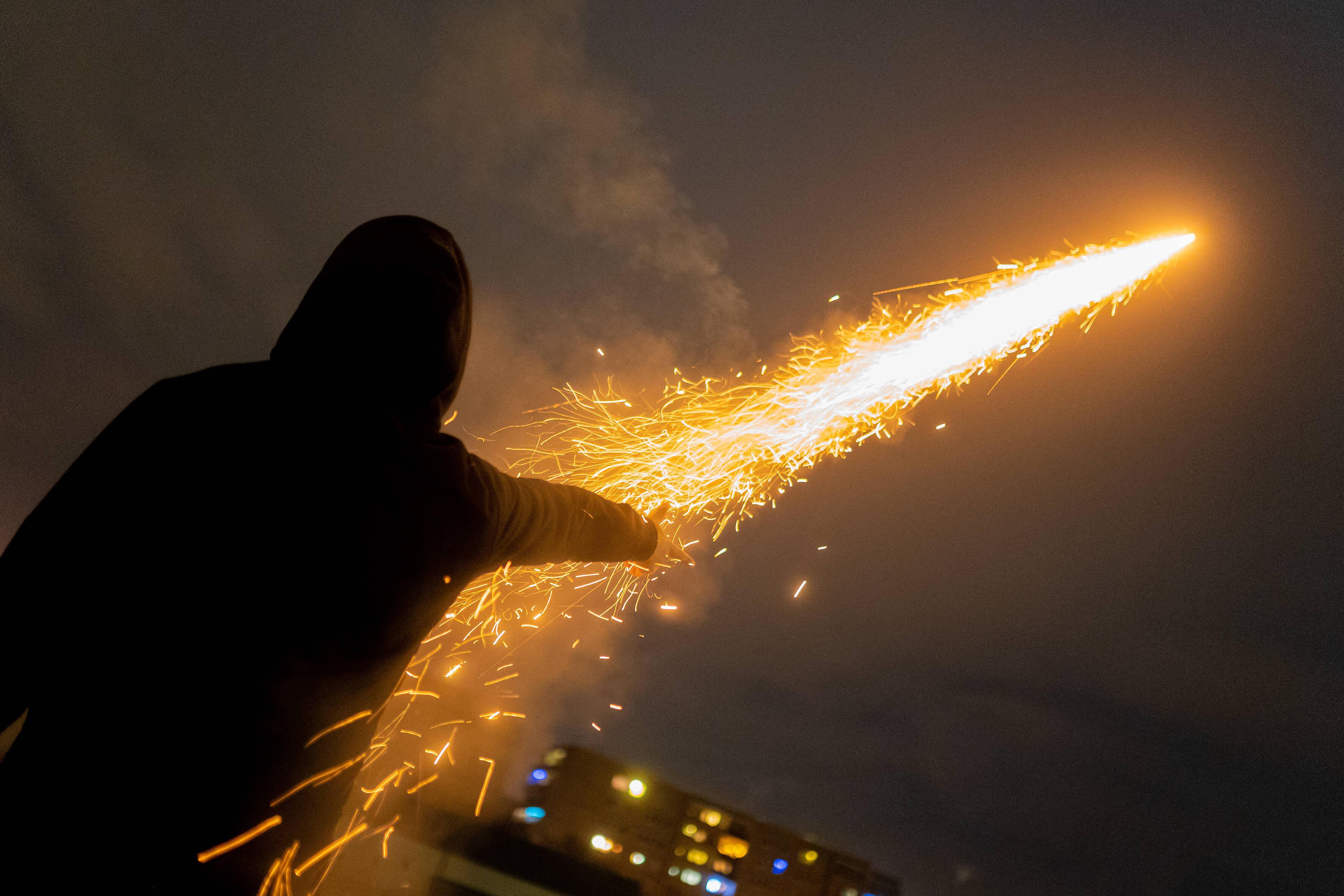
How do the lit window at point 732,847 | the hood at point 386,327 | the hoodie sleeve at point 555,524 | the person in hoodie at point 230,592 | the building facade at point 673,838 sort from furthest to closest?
the lit window at point 732,847 < the building facade at point 673,838 < the hoodie sleeve at point 555,524 < the hood at point 386,327 < the person in hoodie at point 230,592

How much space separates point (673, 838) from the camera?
33.7m

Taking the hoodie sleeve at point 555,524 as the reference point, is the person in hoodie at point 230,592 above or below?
below

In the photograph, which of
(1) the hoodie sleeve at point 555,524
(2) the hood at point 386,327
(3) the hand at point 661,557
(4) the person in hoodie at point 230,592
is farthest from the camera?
(3) the hand at point 661,557

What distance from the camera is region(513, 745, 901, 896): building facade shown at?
3241cm

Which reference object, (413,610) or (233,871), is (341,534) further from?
(233,871)

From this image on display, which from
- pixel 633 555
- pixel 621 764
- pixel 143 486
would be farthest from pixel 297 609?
pixel 621 764

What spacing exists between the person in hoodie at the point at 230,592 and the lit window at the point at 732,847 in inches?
1514

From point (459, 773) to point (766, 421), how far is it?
2428 cm

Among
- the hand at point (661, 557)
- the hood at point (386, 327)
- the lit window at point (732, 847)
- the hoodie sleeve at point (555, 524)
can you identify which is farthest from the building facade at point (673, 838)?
the hood at point (386, 327)

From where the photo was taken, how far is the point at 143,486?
149 centimetres

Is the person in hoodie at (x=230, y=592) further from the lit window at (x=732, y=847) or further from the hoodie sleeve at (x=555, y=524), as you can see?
the lit window at (x=732, y=847)

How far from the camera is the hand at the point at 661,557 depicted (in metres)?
3.57

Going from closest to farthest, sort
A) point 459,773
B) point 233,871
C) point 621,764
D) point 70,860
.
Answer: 1. point 70,860
2. point 233,871
3. point 459,773
4. point 621,764

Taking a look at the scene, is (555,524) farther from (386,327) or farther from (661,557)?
(661,557)
